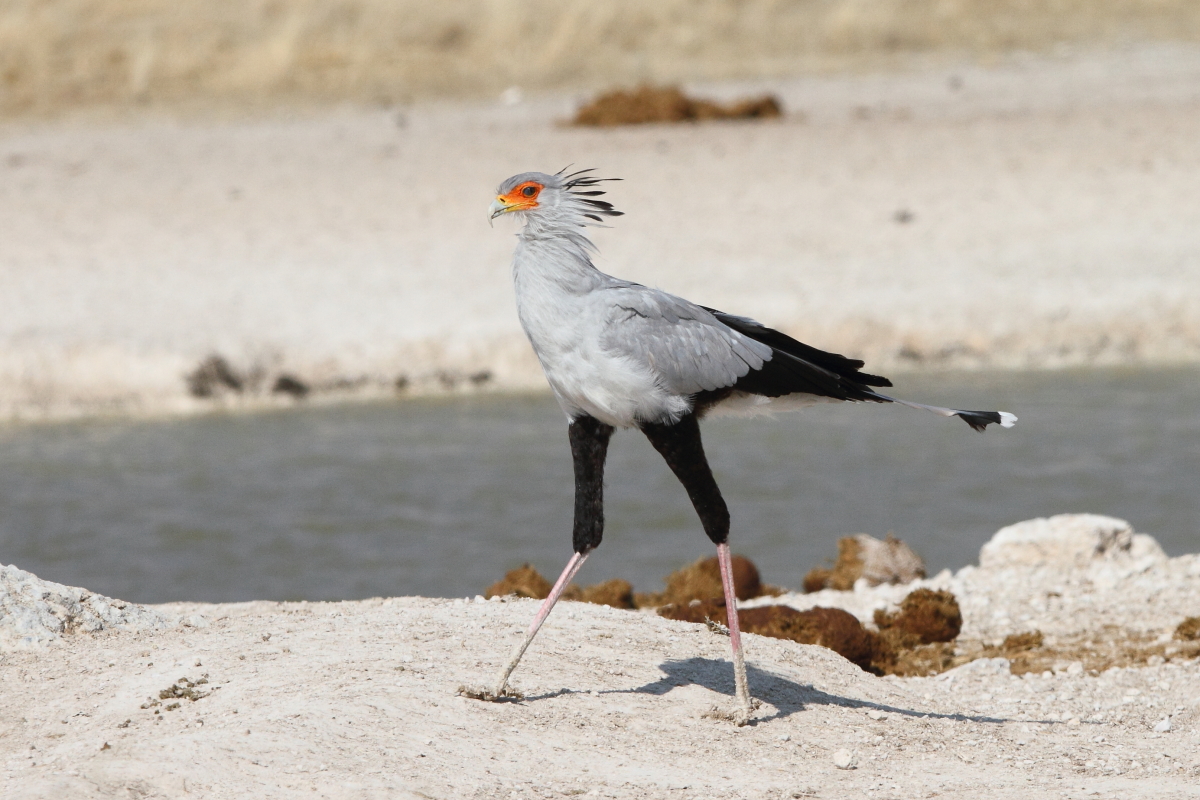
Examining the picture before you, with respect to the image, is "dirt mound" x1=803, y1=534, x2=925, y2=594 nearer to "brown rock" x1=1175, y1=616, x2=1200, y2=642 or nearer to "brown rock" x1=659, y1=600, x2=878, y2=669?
"brown rock" x1=659, y1=600, x2=878, y2=669

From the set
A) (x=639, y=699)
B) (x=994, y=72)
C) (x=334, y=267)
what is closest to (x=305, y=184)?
(x=334, y=267)

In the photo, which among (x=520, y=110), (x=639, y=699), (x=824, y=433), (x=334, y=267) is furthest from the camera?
(x=520, y=110)

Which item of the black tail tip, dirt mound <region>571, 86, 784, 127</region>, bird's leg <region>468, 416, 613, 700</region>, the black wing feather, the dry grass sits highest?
the dry grass

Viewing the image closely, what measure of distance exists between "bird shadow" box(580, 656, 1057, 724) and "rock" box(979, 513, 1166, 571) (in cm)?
320

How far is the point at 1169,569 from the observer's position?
9.54 metres

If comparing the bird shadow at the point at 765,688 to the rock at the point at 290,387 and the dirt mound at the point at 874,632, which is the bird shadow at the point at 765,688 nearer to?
the dirt mound at the point at 874,632

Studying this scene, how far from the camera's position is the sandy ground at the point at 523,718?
203 inches

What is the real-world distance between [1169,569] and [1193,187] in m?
9.17

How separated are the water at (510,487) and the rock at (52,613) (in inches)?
165

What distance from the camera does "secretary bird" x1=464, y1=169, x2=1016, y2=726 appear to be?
5.59 m

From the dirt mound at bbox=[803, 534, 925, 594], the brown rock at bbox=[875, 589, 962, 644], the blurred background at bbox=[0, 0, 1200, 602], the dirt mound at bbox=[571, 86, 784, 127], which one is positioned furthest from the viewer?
the dirt mound at bbox=[571, 86, 784, 127]

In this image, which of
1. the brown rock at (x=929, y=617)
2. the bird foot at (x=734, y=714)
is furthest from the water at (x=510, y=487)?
the bird foot at (x=734, y=714)

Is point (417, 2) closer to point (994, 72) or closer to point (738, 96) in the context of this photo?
point (738, 96)

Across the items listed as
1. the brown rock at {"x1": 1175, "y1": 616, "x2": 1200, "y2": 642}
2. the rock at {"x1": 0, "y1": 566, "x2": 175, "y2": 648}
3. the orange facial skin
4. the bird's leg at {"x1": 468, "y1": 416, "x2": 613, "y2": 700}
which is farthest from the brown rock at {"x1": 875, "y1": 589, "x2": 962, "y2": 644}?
the rock at {"x1": 0, "y1": 566, "x2": 175, "y2": 648}
